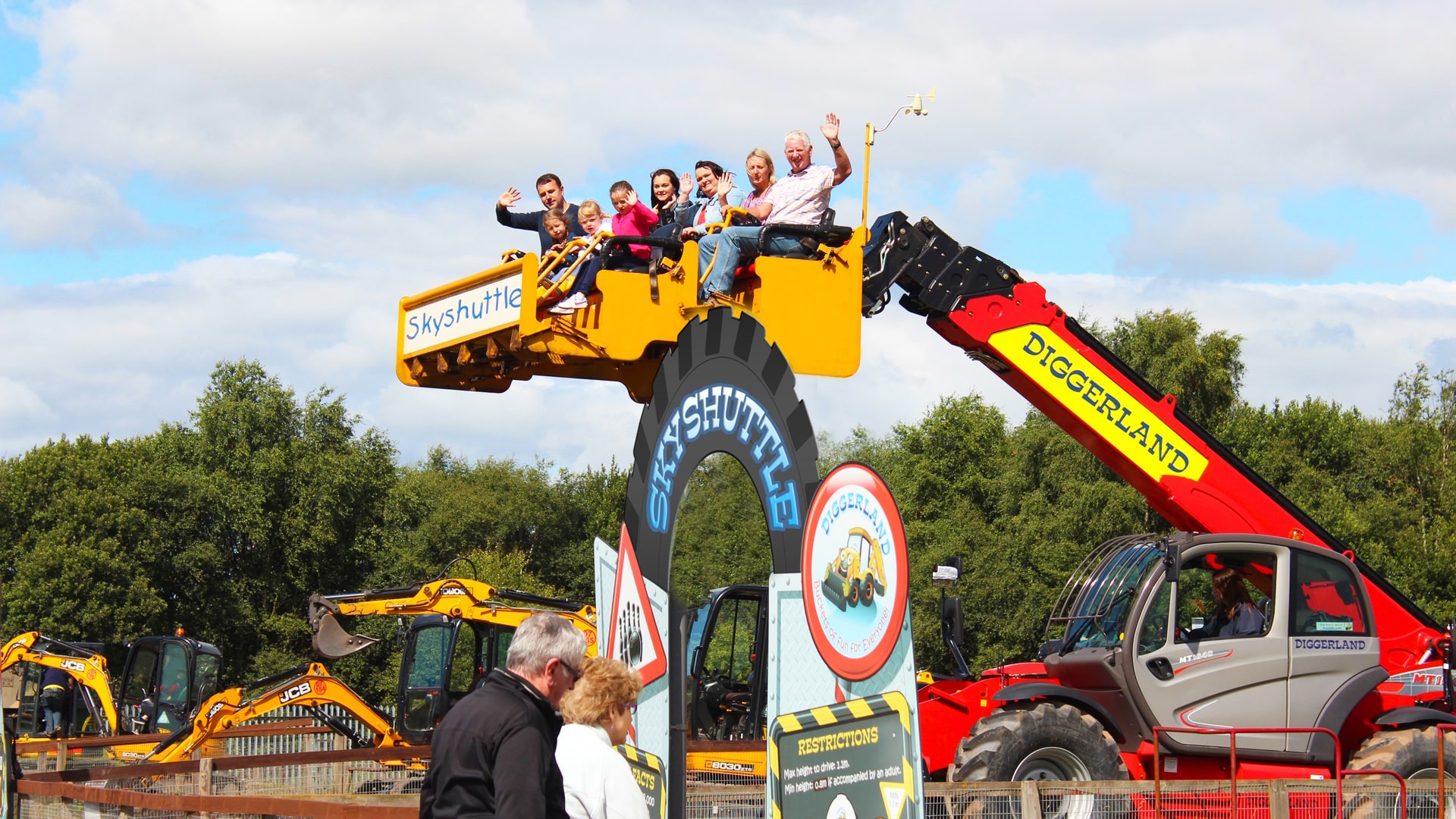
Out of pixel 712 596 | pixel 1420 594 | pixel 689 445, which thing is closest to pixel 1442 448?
pixel 1420 594

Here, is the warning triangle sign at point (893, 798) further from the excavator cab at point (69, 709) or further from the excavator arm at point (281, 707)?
the excavator cab at point (69, 709)

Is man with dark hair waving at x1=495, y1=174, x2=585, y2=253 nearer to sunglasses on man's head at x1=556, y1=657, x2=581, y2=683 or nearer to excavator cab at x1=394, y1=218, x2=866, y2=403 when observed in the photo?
excavator cab at x1=394, y1=218, x2=866, y2=403

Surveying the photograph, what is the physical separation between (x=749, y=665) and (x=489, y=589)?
7.31 meters

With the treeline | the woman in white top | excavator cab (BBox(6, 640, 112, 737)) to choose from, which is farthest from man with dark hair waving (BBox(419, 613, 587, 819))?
the treeline

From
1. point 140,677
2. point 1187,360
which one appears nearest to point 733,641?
point 140,677

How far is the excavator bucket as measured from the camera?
21688 millimetres

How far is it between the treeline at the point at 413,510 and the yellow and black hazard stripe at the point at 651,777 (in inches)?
1321

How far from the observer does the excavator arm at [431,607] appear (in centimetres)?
2109

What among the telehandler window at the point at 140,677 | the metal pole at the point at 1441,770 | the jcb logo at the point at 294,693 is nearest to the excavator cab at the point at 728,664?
the metal pole at the point at 1441,770

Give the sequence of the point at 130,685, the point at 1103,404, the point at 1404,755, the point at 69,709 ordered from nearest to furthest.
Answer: the point at 1404,755 < the point at 1103,404 < the point at 69,709 < the point at 130,685

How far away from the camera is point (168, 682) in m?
25.9

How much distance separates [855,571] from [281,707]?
1577 cm

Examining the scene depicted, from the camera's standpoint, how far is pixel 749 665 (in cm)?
1471

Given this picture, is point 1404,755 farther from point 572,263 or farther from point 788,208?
point 572,263
